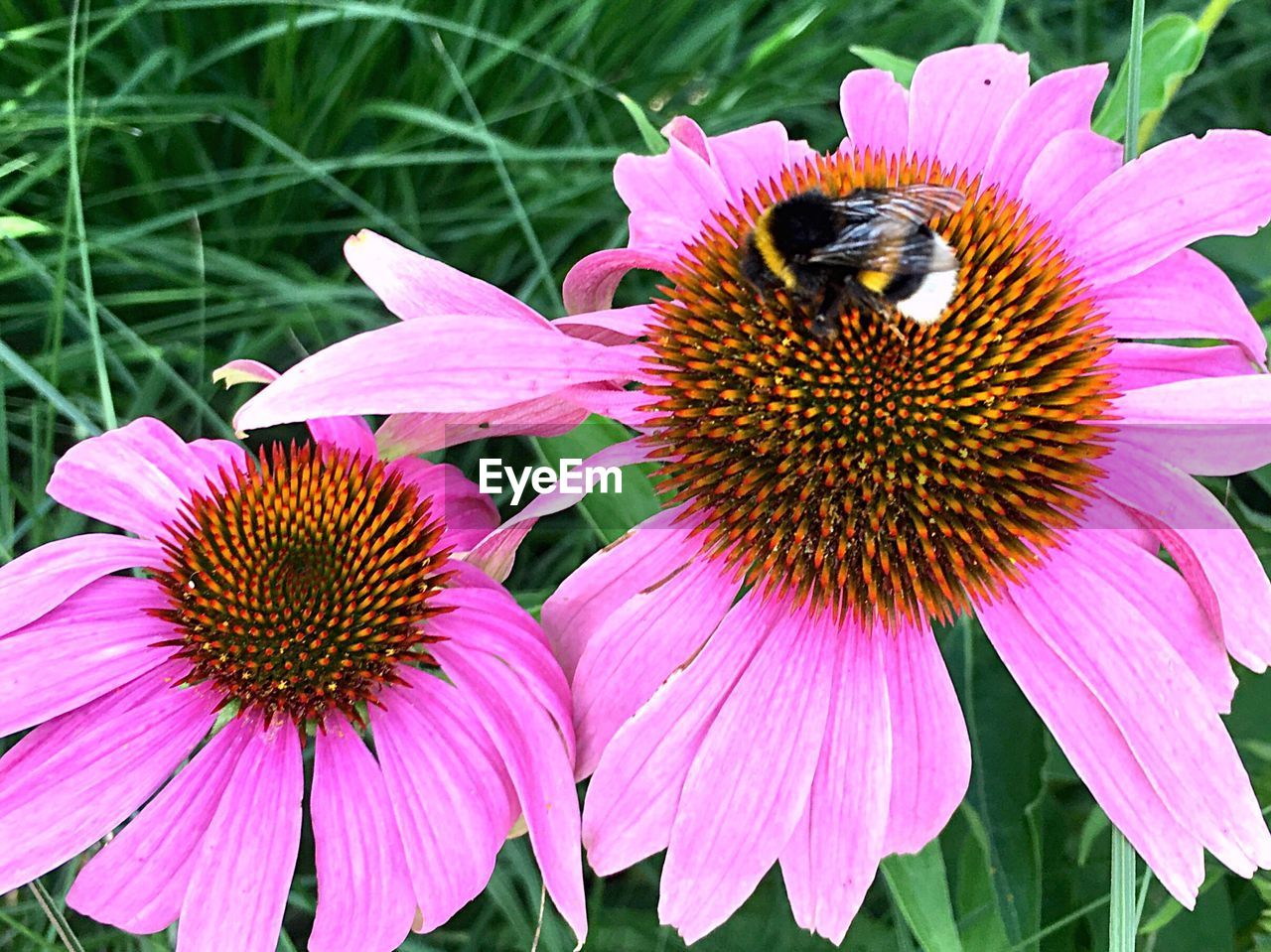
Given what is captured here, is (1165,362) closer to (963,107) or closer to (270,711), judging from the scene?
(963,107)

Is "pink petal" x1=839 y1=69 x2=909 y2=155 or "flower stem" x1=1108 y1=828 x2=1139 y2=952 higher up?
"pink petal" x1=839 y1=69 x2=909 y2=155

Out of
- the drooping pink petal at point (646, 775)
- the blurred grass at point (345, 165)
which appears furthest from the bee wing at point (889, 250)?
the blurred grass at point (345, 165)

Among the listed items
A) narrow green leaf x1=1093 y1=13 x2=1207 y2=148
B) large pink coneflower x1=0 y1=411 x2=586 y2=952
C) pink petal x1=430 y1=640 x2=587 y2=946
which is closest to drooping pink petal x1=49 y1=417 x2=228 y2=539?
large pink coneflower x1=0 y1=411 x2=586 y2=952

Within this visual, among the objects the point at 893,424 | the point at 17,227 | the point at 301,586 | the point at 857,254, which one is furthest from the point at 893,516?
the point at 17,227

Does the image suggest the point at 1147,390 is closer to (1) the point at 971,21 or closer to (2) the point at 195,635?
(2) the point at 195,635

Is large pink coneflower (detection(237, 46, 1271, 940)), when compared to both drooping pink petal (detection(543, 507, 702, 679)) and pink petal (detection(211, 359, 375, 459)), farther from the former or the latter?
pink petal (detection(211, 359, 375, 459))

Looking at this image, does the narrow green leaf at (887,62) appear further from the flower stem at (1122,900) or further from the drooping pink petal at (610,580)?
A: the flower stem at (1122,900)

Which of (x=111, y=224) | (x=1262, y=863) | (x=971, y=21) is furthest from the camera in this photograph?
(x=971, y=21)

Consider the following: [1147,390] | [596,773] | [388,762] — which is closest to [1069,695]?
[1147,390]
